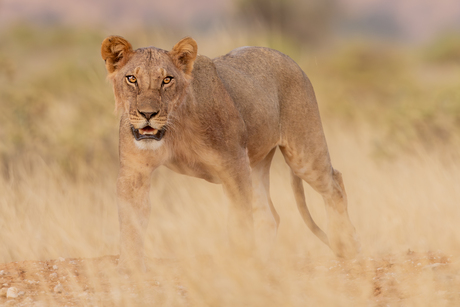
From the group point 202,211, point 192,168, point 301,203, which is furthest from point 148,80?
point 202,211

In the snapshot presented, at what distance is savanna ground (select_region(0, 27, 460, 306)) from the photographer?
168 inches

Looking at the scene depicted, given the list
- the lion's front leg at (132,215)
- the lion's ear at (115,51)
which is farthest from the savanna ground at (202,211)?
the lion's ear at (115,51)

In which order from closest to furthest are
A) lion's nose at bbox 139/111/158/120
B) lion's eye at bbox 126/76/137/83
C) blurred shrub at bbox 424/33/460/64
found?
lion's nose at bbox 139/111/158/120 → lion's eye at bbox 126/76/137/83 → blurred shrub at bbox 424/33/460/64

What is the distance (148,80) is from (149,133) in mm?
339

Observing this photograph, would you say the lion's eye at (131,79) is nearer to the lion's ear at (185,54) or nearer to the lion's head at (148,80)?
the lion's head at (148,80)

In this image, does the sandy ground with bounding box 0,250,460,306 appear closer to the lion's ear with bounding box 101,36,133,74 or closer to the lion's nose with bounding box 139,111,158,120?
the lion's nose with bounding box 139,111,158,120

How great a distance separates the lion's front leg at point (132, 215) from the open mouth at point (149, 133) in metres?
0.42

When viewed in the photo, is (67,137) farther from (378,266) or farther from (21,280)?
(378,266)

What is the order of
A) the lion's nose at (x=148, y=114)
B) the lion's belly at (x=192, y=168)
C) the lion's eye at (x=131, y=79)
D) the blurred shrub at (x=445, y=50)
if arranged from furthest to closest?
the blurred shrub at (x=445, y=50), the lion's belly at (x=192, y=168), the lion's eye at (x=131, y=79), the lion's nose at (x=148, y=114)

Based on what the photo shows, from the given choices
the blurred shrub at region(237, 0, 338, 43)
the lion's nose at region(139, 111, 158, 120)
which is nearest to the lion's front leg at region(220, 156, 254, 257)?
the lion's nose at region(139, 111, 158, 120)

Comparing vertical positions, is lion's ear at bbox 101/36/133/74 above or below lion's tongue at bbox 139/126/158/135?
above

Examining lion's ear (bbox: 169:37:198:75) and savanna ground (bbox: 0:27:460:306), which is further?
lion's ear (bbox: 169:37:198:75)

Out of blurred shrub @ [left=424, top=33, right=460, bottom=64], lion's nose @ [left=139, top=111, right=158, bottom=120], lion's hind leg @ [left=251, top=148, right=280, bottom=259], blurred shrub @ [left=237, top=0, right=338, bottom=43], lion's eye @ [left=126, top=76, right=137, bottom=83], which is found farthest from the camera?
blurred shrub @ [left=237, top=0, right=338, bottom=43]

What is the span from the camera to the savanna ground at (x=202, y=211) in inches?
168
